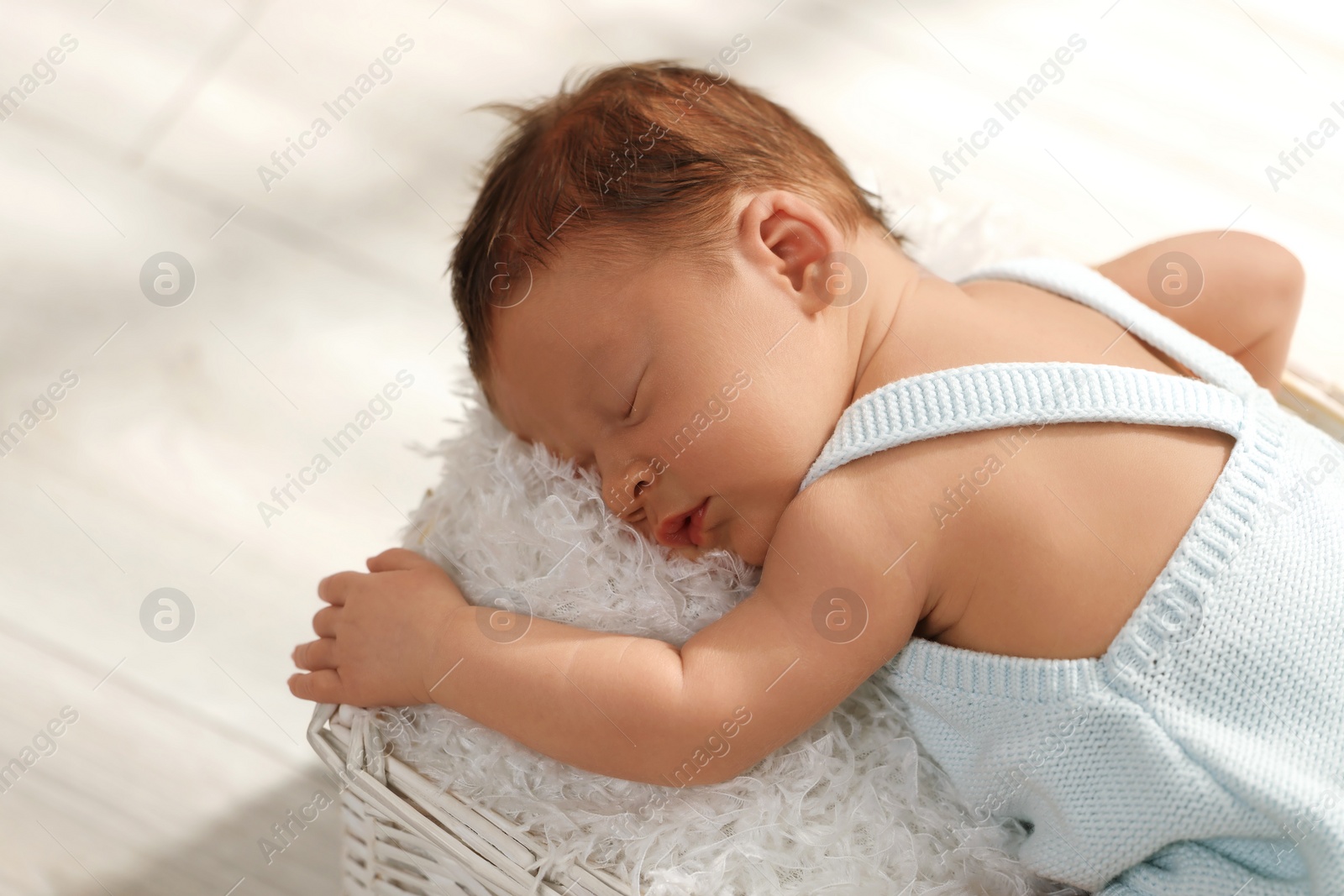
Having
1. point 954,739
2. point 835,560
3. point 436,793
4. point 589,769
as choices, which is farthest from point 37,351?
point 954,739

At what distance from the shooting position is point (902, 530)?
1067mm

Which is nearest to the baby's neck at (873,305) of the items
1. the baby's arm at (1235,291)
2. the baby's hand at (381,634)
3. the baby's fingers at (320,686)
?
the baby's arm at (1235,291)

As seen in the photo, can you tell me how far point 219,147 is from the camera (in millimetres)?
2150

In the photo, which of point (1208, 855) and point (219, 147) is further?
point (219, 147)

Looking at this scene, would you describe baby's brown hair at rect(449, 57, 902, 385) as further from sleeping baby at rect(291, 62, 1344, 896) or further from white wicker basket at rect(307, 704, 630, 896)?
white wicker basket at rect(307, 704, 630, 896)

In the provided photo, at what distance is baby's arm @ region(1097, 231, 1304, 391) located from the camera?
1408mm

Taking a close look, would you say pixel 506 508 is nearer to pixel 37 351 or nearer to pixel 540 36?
pixel 37 351

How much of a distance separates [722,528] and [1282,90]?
1.84 meters

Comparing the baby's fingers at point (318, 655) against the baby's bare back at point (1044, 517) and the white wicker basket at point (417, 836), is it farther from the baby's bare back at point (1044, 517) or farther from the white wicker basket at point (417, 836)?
the baby's bare back at point (1044, 517)

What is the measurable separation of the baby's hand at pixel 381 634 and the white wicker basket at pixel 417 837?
0.03m

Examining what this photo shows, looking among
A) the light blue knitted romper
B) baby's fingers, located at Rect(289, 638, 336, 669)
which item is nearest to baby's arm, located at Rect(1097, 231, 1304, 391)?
the light blue knitted romper

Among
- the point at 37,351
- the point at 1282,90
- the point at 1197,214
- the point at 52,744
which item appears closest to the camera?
the point at 52,744

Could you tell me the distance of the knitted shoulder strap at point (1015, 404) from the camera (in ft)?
3.54

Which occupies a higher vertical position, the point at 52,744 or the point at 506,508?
the point at 506,508
